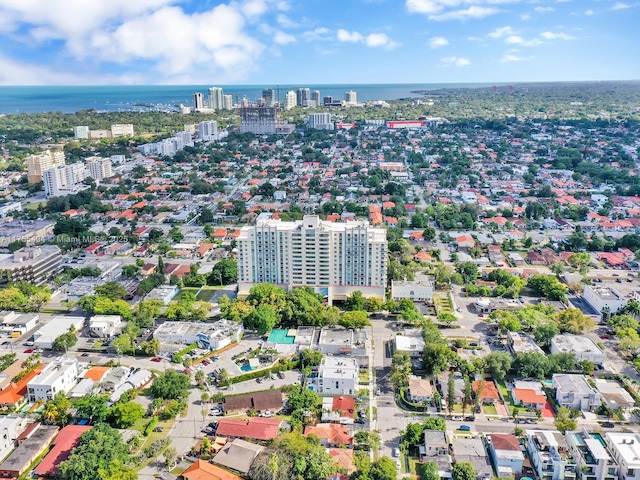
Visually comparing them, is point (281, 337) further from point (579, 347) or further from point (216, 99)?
point (216, 99)

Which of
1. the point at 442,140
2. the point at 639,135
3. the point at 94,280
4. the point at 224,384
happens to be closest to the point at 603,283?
the point at 224,384

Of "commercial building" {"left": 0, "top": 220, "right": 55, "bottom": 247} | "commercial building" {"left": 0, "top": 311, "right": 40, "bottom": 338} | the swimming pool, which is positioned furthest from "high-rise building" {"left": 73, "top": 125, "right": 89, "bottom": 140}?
the swimming pool

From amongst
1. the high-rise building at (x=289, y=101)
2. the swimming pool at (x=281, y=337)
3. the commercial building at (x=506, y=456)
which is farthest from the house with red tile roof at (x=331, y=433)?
the high-rise building at (x=289, y=101)

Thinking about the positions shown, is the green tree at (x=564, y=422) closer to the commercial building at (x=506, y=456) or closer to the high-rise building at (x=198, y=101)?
the commercial building at (x=506, y=456)

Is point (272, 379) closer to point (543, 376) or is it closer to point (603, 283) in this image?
point (543, 376)

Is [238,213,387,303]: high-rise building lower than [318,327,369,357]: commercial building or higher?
higher

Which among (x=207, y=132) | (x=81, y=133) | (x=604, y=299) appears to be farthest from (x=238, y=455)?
(x=81, y=133)

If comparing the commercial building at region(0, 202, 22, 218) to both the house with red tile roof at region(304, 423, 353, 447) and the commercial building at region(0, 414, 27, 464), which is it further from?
the house with red tile roof at region(304, 423, 353, 447)
